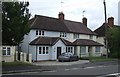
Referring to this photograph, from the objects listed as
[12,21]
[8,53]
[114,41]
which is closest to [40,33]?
[8,53]

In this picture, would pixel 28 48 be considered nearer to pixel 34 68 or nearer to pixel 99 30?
pixel 34 68

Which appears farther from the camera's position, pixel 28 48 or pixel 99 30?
pixel 99 30

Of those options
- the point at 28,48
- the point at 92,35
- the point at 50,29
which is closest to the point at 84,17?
the point at 92,35

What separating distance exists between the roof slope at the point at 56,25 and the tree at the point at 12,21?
13.1 meters

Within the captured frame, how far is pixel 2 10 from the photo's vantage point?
16406mm

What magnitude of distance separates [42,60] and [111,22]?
Result: 2667 cm

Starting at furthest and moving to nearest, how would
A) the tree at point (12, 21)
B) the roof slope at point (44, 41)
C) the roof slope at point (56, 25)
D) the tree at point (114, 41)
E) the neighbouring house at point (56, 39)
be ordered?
the tree at point (114, 41) → the roof slope at point (56, 25) → the neighbouring house at point (56, 39) → the roof slope at point (44, 41) → the tree at point (12, 21)

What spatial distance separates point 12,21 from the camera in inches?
657

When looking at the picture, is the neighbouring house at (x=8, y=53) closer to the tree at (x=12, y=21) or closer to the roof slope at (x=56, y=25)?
the roof slope at (x=56, y=25)

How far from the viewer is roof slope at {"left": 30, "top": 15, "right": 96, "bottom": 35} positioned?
3312cm

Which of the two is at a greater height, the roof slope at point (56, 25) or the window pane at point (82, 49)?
the roof slope at point (56, 25)

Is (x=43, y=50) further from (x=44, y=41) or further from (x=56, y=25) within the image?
(x=56, y=25)

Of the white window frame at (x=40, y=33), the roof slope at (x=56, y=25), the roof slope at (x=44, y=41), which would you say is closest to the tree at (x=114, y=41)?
the roof slope at (x=56, y=25)

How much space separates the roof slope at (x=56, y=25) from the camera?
33125mm
